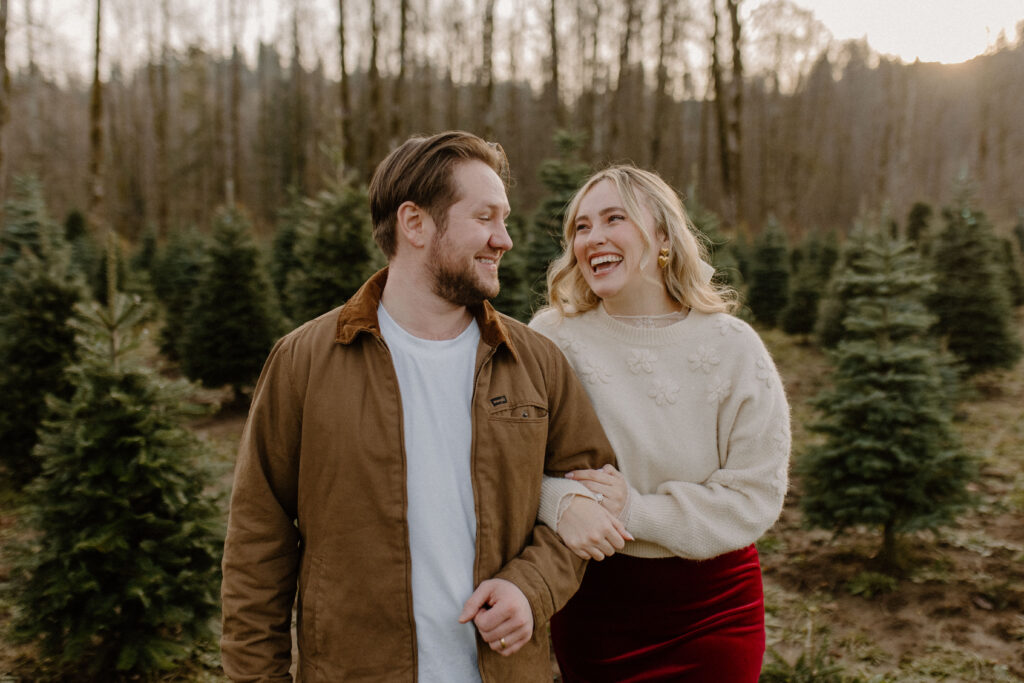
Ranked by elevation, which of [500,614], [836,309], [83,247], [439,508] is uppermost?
[83,247]

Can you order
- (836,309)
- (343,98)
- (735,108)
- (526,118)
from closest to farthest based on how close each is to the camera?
(836,309) < (735,108) < (343,98) < (526,118)

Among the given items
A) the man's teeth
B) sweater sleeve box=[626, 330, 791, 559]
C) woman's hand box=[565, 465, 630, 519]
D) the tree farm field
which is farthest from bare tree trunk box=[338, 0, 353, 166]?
woman's hand box=[565, 465, 630, 519]

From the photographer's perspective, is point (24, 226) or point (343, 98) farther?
point (343, 98)

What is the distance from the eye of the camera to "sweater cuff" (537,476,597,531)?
6.63 ft

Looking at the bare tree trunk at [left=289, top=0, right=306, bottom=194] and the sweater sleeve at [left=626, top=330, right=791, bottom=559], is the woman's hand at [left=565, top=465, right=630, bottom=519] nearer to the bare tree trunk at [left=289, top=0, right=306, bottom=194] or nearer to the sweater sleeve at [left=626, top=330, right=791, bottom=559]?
the sweater sleeve at [left=626, top=330, right=791, bottom=559]

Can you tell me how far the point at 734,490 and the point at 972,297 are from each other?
1000 cm

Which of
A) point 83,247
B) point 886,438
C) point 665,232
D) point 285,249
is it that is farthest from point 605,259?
point 83,247

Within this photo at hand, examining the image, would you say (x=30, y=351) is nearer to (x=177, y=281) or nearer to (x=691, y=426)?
(x=177, y=281)

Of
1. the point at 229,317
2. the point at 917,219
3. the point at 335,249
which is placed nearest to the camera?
the point at 335,249

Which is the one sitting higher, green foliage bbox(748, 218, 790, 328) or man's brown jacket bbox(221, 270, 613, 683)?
green foliage bbox(748, 218, 790, 328)

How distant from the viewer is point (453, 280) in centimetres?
194

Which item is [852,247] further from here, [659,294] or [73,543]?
[73,543]

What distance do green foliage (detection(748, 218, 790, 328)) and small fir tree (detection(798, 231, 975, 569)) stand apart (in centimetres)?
963

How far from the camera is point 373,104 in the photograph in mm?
17703
